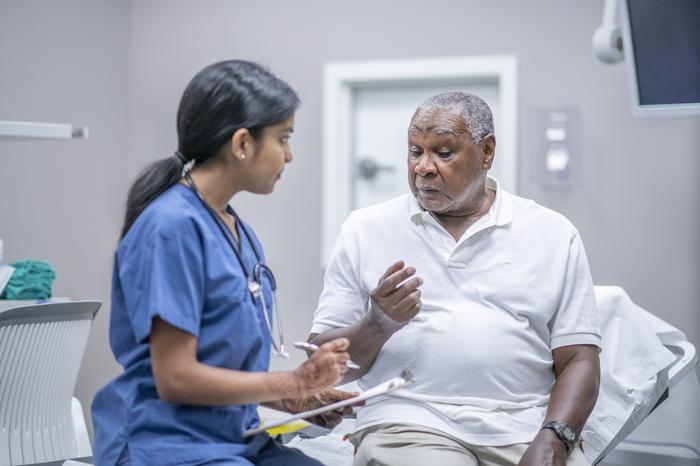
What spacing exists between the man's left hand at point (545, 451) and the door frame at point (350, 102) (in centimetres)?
215

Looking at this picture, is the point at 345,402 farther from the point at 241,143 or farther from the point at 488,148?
the point at 488,148

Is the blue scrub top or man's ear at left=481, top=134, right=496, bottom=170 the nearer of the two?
the blue scrub top

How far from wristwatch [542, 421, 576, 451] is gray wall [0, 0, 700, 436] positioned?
6.68ft

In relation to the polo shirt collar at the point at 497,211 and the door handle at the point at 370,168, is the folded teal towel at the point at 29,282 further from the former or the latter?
the door handle at the point at 370,168

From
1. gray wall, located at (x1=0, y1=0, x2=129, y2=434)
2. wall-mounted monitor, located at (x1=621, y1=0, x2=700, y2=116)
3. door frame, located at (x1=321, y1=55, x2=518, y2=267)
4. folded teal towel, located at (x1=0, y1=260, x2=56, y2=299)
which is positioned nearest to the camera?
wall-mounted monitor, located at (x1=621, y1=0, x2=700, y2=116)

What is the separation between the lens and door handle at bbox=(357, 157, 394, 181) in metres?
3.85

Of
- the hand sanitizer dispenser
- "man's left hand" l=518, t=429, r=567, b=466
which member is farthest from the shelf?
"man's left hand" l=518, t=429, r=567, b=466

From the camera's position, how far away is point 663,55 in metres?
2.27

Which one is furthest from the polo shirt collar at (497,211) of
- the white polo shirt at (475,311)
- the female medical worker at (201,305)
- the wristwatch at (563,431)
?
the female medical worker at (201,305)

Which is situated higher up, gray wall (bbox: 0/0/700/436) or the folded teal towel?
gray wall (bbox: 0/0/700/436)

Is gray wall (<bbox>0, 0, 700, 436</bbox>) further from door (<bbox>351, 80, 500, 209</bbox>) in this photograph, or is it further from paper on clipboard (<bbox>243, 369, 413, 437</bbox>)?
paper on clipboard (<bbox>243, 369, 413, 437</bbox>)

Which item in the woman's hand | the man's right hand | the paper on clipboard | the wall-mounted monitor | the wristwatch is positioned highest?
the wall-mounted monitor

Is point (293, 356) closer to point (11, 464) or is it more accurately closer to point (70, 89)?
point (70, 89)

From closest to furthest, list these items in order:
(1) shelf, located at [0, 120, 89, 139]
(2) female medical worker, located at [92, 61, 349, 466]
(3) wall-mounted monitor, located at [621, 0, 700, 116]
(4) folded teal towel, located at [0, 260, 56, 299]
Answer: (2) female medical worker, located at [92, 61, 349, 466] → (1) shelf, located at [0, 120, 89, 139] → (3) wall-mounted monitor, located at [621, 0, 700, 116] → (4) folded teal towel, located at [0, 260, 56, 299]
